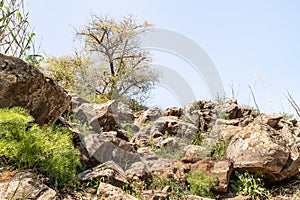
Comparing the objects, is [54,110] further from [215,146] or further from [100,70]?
[100,70]

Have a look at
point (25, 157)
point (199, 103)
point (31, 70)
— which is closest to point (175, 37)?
point (199, 103)

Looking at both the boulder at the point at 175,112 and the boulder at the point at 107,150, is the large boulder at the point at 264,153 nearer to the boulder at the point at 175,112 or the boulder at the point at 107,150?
the boulder at the point at 107,150

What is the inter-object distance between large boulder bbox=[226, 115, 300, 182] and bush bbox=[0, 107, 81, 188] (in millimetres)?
2587

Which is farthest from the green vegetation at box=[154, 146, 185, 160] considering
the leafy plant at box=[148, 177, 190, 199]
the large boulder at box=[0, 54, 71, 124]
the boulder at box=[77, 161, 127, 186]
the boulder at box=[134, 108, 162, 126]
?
the boulder at box=[134, 108, 162, 126]

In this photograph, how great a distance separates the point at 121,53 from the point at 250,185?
12130 millimetres

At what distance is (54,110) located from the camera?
13.3ft

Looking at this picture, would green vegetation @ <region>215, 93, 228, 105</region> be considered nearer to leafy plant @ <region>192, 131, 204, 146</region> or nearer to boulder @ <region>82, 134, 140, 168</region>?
leafy plant @ <region>192, 131, 204, 146</region>

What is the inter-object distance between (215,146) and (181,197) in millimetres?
2009

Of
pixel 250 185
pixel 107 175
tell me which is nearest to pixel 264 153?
pixel 250 185

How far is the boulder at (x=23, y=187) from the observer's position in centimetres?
251

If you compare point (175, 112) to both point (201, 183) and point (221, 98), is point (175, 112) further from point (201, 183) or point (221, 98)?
point (201, 183)

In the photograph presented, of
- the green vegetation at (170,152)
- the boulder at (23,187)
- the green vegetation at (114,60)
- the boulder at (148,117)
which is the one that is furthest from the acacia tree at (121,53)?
the boulder at (23,187)

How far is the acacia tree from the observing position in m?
15.2

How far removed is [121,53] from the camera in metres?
15.6
